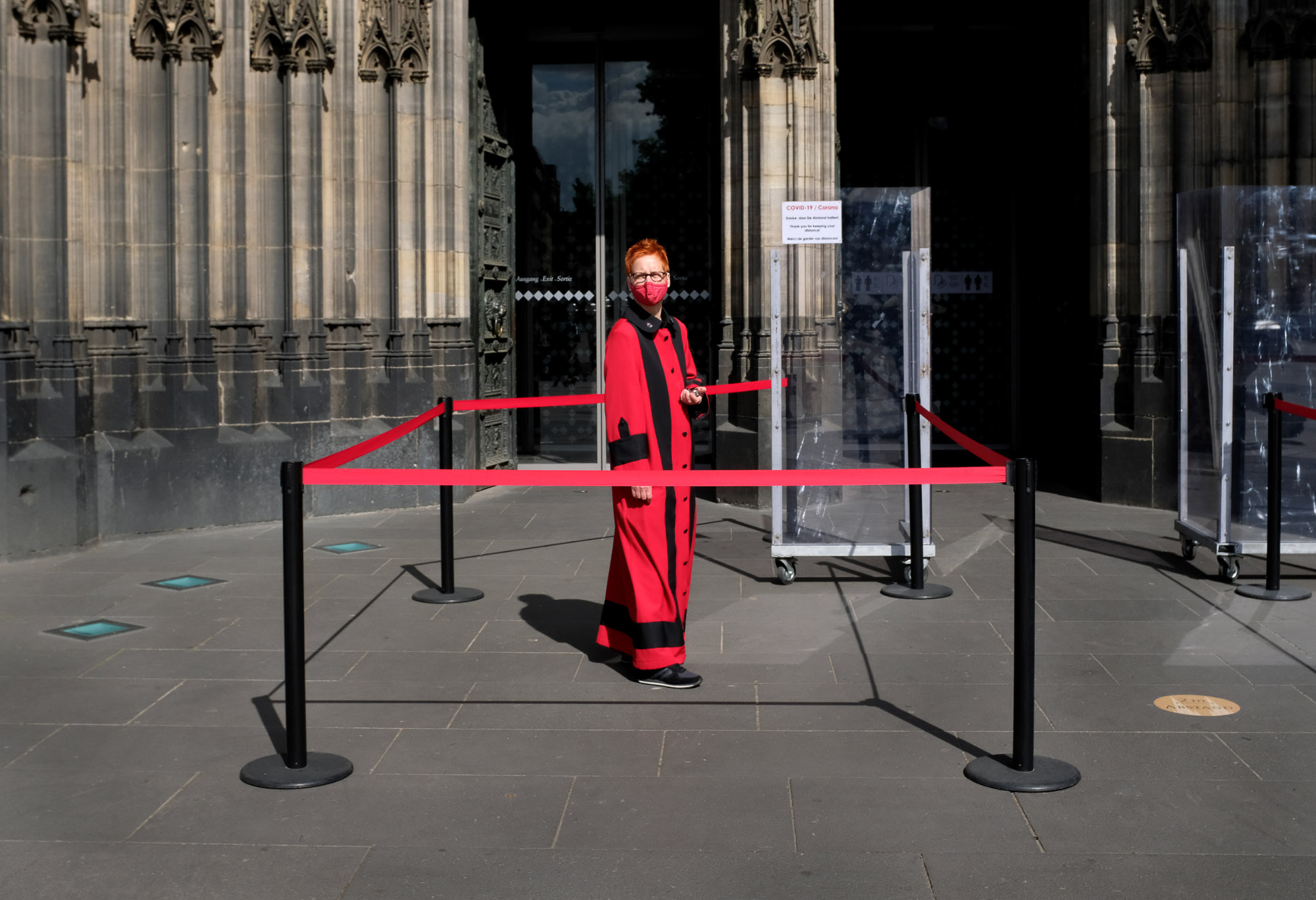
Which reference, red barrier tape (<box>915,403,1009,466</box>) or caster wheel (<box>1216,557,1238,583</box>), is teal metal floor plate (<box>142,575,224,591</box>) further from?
caster wheel (<box>1216,557,1238,583</box>)

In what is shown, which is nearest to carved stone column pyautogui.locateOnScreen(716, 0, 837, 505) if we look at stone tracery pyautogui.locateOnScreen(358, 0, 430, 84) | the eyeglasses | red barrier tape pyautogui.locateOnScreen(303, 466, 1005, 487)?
stone tracery pyautogui.locateOnScreen(358, 0, 430, 84)

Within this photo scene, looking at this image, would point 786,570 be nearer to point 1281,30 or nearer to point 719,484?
point 719,484

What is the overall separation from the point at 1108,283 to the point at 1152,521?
7.02 ft

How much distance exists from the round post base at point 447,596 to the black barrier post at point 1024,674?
3476 millimetres

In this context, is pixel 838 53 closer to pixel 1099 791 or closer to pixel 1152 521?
pixel 1152 521

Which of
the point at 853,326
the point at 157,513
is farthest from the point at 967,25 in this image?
the point at 157,513

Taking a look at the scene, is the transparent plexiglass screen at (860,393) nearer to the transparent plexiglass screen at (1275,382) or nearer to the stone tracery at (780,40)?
the transparent plexiglass screen at (1275,382)

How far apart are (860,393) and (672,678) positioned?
2.73 meters

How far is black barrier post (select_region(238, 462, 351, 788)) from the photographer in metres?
4.54

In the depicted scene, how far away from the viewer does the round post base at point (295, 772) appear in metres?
4.54

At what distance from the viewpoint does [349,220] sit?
11375 millimetres

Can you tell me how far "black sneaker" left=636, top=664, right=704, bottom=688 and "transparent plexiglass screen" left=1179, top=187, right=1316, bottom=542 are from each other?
12.3ft

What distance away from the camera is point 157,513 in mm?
9891

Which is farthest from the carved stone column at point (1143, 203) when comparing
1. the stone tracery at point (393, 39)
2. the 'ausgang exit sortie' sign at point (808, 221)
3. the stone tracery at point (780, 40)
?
the stone tracery at point (393, 39)
